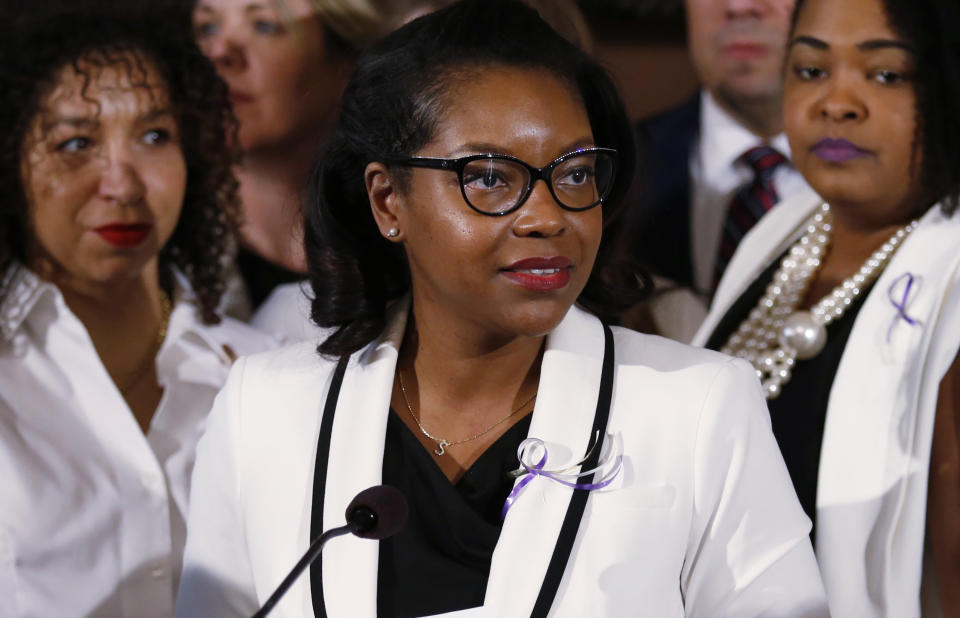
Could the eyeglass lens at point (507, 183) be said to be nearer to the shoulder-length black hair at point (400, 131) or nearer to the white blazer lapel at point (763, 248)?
the shoulder-length black hair at point (400, 131)

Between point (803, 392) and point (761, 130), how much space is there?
84cm

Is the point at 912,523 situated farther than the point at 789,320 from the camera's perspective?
No

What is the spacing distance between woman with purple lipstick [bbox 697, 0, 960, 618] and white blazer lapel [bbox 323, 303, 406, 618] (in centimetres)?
66

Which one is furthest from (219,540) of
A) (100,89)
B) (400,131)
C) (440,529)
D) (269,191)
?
(269,191)

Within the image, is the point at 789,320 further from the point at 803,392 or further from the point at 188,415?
the point at 188,415

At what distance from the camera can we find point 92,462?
178cm

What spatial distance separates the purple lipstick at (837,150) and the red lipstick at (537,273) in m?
0.66

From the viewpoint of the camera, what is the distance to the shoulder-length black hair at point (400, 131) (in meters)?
1.28

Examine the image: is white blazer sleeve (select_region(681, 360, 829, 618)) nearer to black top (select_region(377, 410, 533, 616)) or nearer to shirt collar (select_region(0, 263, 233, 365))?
black top (select_region(377, 410, 533, 616))

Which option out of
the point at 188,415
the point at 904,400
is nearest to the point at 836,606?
the point at 904,400

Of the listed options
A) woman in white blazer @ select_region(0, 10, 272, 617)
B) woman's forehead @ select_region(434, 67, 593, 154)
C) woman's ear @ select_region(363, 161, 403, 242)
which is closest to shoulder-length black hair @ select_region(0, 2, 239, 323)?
woman in white blazer @ select_region(0, 10, 272, 617)

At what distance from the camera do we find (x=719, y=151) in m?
2.45

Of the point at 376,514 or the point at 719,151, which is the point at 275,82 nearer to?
the point at 719,151

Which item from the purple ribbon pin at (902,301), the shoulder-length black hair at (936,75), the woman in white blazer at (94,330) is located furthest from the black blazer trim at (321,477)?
the shoulder-length black hair at (936,75)
